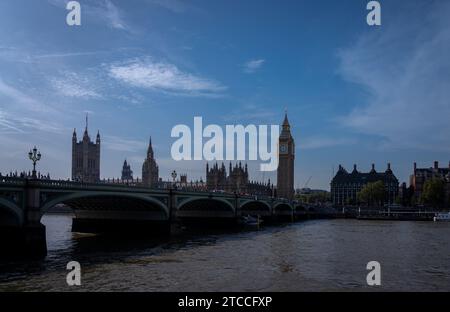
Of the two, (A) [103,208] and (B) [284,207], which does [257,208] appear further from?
(A) [103,208]

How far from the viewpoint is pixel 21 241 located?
117ft

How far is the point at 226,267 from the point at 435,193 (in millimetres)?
139594

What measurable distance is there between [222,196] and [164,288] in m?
52.4

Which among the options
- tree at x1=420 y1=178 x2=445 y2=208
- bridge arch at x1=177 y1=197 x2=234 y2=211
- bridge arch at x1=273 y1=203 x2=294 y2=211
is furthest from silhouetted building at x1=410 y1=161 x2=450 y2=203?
bridge arch at x1=177 y1=197 x2=234 y2=211

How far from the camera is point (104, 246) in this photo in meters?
45.6

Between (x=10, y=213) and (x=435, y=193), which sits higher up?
(x=435, y=193)

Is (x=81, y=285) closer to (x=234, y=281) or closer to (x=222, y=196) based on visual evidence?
(x=234, y=281)

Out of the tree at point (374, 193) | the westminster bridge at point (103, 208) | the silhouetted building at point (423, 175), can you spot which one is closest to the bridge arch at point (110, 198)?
the westminster bridge at point (103, 208)

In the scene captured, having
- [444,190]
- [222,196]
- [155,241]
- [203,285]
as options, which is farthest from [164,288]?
[444,190]

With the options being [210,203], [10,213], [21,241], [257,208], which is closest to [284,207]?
[257,208]

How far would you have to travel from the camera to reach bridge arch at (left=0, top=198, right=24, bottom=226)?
112 feet

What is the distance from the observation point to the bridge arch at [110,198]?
3963 centimetres

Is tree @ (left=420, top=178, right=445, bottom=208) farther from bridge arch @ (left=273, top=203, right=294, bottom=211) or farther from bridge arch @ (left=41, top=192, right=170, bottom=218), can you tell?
bridge arch @ (left=41, top=192, right=170, bottom=218)

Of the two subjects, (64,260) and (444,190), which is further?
(444,190)
